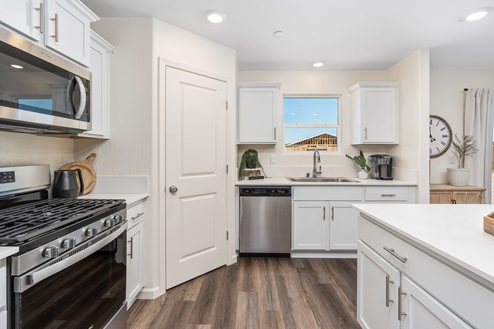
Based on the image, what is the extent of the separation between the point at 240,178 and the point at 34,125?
235 cm

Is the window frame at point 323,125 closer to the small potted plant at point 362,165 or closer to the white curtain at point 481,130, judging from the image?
the small potted plant at point 362,165

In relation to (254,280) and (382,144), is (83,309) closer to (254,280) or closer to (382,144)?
(254,280)

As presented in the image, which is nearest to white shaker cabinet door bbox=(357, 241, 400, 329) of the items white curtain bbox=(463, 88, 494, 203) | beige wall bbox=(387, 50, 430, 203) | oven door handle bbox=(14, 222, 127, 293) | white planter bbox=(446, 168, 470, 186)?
oven door handle bbox=(14, 222, 127, 293)

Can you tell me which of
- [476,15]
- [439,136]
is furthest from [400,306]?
[439,136]

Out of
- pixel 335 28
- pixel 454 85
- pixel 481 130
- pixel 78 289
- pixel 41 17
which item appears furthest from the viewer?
pixel 454 85

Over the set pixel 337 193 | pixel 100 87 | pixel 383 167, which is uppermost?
pixel 100 87

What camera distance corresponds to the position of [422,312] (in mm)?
1024

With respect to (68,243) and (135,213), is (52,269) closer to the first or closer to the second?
(68,243)

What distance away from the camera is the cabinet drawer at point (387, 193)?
2.99 metres

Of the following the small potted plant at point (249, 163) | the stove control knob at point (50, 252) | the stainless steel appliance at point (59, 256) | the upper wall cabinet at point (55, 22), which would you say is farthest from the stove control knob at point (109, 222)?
the small potted plant at point (249, 163)

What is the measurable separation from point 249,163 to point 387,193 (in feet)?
5.62

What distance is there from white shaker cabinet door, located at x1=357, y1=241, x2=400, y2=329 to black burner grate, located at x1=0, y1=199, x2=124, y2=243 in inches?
61.1

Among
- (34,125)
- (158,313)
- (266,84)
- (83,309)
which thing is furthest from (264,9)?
(158,313)

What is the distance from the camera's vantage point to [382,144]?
353 centimetres
